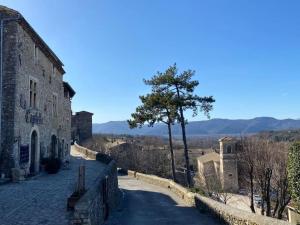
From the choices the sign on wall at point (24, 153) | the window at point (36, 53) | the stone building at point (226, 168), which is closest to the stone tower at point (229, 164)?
the stone building at point (226, 168)

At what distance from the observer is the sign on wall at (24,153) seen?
21.5 metres

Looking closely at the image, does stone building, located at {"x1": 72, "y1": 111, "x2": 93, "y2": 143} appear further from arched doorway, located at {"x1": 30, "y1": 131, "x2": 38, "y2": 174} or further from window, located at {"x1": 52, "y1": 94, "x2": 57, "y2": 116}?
arched doorway, located at {"x1": 30, "y1": 131, "x2": 38, "y2": 174}

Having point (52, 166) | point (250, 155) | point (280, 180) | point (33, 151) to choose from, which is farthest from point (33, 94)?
point (280, 180)

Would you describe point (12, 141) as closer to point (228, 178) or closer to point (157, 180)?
point (157, 180)

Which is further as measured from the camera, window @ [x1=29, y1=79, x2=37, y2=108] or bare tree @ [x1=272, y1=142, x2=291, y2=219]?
bare tree @ [x1=272, y1=142, x2=291, y2=219]

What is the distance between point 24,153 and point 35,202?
830 cm

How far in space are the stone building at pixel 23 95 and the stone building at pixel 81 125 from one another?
1809 inches

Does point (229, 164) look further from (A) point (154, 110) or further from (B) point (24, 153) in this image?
(B) point (24, 153)

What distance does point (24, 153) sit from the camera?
22000mm

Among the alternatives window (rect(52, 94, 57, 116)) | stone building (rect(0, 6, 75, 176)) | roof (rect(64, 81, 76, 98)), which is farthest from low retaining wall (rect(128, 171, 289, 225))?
roof (rect(64, 81, 76, 98))

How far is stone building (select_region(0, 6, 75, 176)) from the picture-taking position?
20234mm

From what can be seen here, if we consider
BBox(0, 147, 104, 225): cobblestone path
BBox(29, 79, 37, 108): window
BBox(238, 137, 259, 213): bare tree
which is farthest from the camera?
BBox(238, 137, 259, 213): bare tree

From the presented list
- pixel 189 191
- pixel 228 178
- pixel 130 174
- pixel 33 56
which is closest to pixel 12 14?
pixel 33 56

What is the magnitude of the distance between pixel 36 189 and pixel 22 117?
18.3ft
